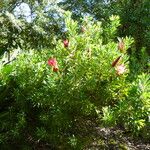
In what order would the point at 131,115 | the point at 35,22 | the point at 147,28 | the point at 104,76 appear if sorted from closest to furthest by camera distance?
the point at 131,115 < the point at 104,76 < the point at 147,28 < the point at 35,22

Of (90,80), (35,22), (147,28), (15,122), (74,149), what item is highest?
(35,22)

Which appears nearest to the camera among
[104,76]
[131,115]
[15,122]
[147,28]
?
[131,115]

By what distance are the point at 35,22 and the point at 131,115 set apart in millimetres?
8013

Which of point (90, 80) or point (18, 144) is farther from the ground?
point (90, 80)

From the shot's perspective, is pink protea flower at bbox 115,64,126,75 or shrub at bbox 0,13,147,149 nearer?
pink protea flower at bbox 115,64,126,75

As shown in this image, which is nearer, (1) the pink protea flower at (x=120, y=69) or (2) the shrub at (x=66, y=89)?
(1) the pink protea flower at (x=120, y=69)

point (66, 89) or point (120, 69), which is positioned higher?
point (120, 69)

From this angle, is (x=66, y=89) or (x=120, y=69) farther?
(x=66, y=89)

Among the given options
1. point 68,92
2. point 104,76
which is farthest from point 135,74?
point 68,92

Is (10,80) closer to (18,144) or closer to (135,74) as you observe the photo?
(18,144)

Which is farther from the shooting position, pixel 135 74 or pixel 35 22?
pixel 35 22

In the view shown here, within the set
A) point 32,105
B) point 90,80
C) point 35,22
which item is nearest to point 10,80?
point 32,105

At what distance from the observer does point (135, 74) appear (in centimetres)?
662

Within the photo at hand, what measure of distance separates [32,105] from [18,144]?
0.65 m
